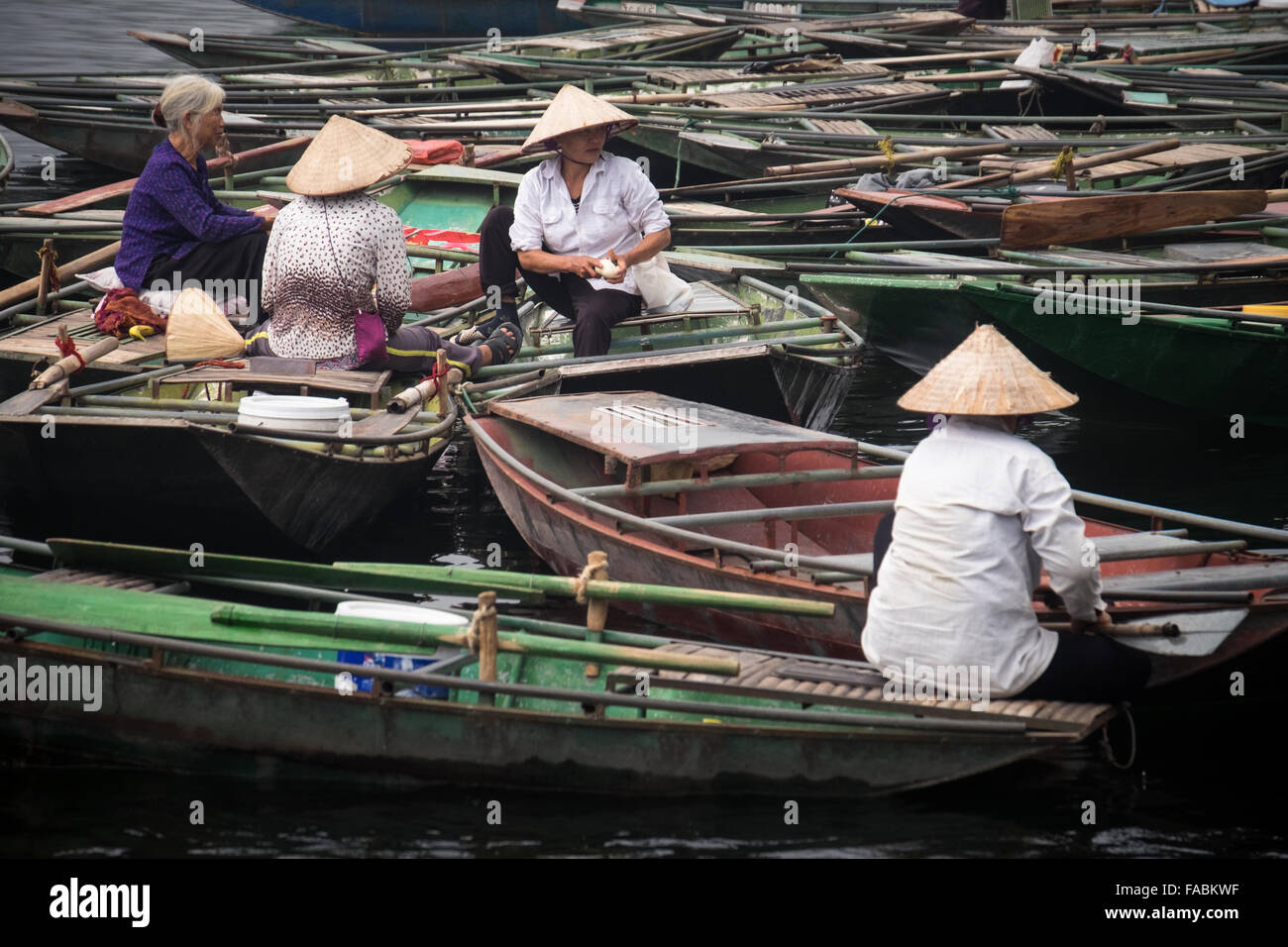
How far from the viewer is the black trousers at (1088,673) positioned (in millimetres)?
4059

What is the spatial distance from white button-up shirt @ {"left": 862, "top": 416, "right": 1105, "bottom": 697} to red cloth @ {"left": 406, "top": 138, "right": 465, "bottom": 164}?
635 centimetres

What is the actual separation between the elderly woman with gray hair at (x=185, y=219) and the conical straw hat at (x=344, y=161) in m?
0.61

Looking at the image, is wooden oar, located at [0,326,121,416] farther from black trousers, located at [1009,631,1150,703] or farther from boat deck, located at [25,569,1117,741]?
black trousers, located at [1009,631,1150,703]

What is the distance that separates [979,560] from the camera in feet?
12.8

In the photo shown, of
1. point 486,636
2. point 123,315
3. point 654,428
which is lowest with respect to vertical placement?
point 486,636

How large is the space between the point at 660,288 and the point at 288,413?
226cm

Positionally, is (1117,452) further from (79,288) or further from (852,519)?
(79,288)

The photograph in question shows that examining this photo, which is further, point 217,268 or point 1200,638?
point 217,268

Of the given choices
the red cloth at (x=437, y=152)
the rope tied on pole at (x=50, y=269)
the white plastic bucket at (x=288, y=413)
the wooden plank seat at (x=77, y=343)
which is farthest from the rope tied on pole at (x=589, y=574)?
the red cloth at (x=437, y=152)

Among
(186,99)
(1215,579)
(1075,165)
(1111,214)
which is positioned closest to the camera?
(1215,579)

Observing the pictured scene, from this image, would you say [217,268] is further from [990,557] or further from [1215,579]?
[1215,579]

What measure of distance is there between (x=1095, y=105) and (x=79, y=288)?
31.2 feet

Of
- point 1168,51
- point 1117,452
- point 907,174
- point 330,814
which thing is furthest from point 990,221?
point 1168,51

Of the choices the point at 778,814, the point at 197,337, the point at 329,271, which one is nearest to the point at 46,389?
the point at 197,337
